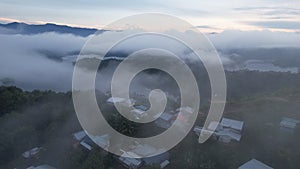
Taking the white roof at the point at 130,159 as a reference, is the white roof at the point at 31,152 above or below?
below

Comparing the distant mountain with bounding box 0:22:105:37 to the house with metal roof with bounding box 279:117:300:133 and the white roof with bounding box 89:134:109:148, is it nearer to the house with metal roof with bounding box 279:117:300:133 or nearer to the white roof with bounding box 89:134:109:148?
the white roof with bounding box 89:134:109:148

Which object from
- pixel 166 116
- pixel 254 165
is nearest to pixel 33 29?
pixel 166 116

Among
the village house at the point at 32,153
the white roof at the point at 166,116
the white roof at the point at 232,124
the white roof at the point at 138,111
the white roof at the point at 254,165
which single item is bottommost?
the village house at the point at 32,153

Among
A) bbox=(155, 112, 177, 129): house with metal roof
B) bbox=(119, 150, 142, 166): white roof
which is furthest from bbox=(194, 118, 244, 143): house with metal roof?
bbox=(119, 150, 142, 166): white roof

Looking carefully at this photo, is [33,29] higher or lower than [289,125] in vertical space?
lower

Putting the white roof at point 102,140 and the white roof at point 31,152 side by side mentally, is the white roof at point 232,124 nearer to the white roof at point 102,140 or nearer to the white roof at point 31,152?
the white roof at point 102,140

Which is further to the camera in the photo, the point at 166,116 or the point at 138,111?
the point at 138,111

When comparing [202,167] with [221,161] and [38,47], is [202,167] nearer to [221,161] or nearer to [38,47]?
[221,161]

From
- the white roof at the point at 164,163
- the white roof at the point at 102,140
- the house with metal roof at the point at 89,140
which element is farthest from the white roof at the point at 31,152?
the white roof at the point at 164,163

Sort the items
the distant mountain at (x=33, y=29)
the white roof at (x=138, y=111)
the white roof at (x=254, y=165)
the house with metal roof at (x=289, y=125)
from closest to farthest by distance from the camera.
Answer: the white roof at (x=254, y=165)
the house with metal roof at (x=289, y=125)
the white roof at (x=138, y=111)
the distant mountain at (x=33, y=29)

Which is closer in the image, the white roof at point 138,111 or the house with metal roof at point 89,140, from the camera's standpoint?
the house with metal roof at point 89,140

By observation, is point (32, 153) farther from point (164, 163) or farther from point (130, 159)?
point (164, 163)

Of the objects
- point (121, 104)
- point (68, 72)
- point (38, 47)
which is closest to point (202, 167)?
point (121, 104)
